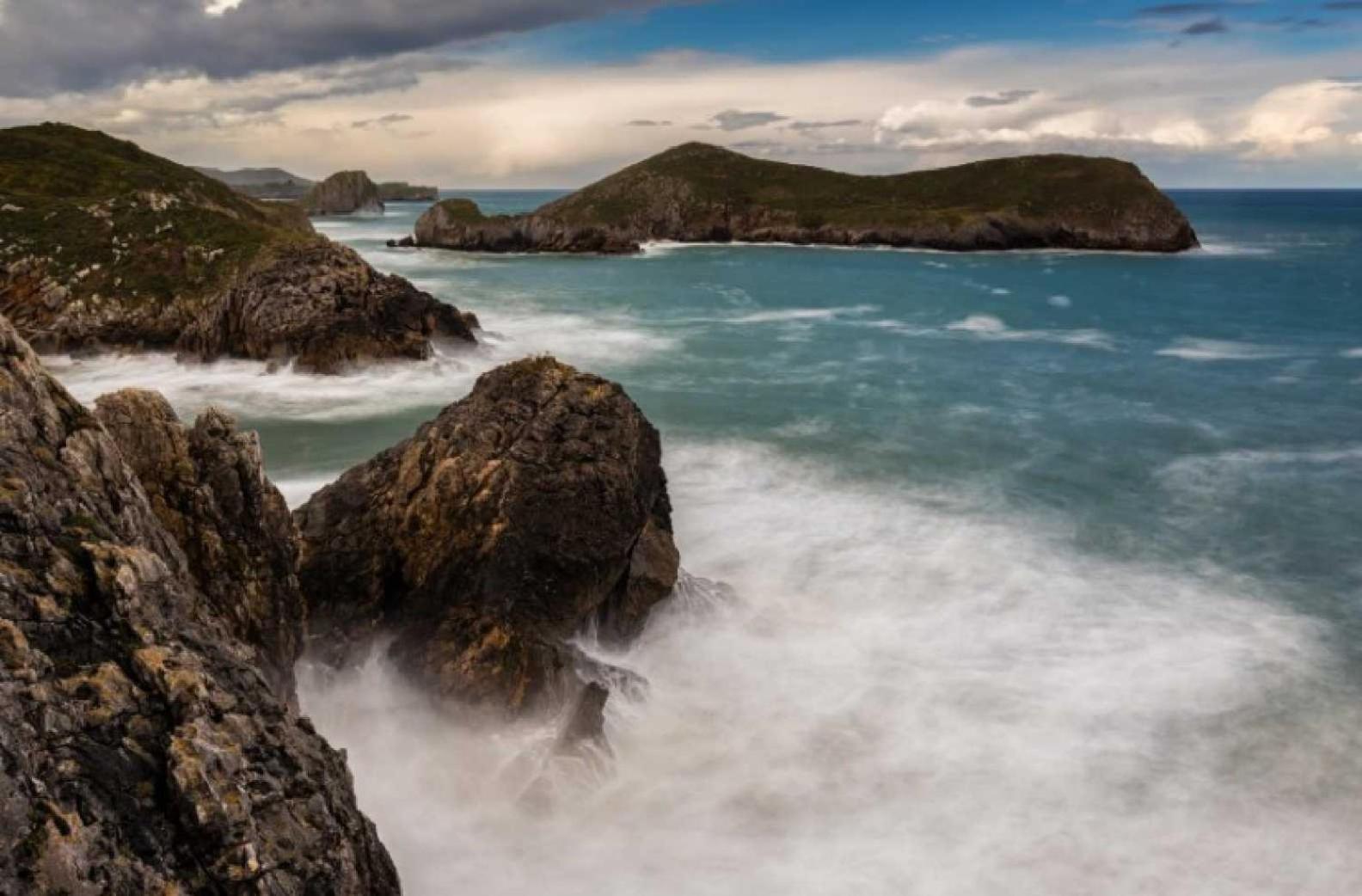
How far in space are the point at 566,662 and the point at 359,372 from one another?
105 ft

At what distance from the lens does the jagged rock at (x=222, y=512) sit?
45.8 feet

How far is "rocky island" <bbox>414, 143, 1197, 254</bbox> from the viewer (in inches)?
5285

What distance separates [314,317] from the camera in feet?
152

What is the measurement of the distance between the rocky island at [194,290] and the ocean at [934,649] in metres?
1.83

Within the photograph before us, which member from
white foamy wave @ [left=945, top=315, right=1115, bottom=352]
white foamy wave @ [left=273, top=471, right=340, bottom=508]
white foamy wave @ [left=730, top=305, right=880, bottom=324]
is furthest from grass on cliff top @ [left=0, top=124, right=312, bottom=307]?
white foamy wave @ [left=945, top=315, right=1115, bottom=352]

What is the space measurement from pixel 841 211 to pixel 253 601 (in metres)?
145

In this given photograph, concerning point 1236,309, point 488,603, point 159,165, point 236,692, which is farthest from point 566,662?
point 159,165

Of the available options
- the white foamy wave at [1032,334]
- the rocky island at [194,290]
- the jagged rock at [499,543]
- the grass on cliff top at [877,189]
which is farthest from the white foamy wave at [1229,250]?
the jagged rock at [499,543]

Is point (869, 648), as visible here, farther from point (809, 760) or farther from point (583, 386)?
point (583, 386)

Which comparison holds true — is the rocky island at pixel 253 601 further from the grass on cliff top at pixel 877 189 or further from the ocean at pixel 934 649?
the grass on cliff top at pixel 877 189

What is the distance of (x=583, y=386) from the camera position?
2088 centimetres

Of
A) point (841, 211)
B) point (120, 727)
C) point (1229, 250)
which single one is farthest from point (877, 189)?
point (120, 727)

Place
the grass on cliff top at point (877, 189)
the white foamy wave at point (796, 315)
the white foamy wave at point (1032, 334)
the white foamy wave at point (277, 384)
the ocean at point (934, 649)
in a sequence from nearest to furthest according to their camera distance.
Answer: the ocean at point (934, 649) < the white foamy wave at point (277, 384) < the white foamy wave at point (1032, 334) < the white foamy wave at point (796, 315) < the grass on cliff top at point (877, 189)

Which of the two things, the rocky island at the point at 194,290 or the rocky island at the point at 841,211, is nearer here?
the rocky island at the point at 194,290
